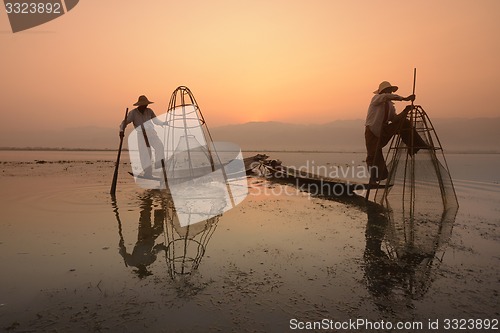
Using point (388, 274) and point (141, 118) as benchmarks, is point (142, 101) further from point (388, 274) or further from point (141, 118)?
point (388, 274)

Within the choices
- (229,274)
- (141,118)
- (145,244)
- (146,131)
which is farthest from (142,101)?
(229,274)

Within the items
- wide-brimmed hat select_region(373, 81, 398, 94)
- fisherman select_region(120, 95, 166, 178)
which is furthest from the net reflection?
wide-brimmed hat select_region(373, 81, 398, 94)

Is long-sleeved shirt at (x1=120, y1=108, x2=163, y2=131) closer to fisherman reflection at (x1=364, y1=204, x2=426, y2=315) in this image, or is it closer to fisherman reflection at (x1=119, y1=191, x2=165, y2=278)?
fisherman reflection at (x1=119, y1=191, x2=165, y2=278)

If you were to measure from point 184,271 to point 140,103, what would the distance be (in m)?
7.95

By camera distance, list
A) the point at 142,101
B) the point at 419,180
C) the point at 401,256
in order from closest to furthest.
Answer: the point at 401,256
the point at 419,180
the point at 142,101

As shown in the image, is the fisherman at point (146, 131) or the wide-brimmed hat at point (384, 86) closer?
the wide-brimmed hat at point (384, 86)

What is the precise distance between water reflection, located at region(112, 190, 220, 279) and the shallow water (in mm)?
35

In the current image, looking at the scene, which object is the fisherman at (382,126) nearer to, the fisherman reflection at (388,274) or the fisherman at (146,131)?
the fisherman reflection at (388,274)

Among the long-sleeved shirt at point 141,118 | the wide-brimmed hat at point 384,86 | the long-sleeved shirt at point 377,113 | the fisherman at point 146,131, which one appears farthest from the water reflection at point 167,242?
the wide-brimmed hat at point 384,86

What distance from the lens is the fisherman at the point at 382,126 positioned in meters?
7.34

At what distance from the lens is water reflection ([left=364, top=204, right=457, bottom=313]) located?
9.97 feet

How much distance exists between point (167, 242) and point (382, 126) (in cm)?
629

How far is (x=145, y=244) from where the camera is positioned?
15.1 ft

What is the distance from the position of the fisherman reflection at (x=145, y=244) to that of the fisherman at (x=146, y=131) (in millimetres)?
3920
